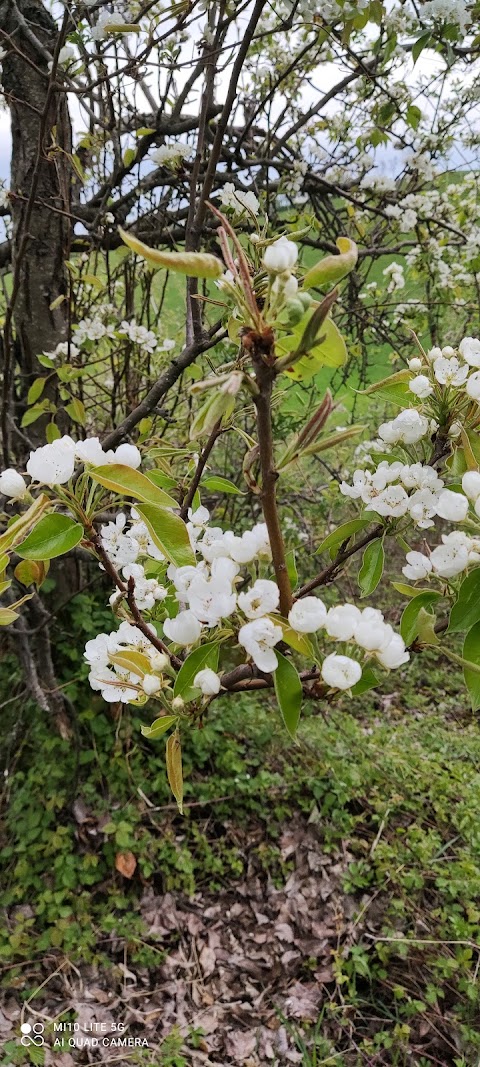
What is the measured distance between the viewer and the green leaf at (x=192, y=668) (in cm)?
58

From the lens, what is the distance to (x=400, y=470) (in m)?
0.75

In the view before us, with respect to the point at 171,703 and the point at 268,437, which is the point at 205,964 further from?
the point at 268,437

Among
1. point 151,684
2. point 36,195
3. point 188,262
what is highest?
point 36,195

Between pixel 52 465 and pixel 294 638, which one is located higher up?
pixel 52 465

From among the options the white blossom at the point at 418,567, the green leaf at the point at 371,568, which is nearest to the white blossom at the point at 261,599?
the white blossom at the point at 418,567

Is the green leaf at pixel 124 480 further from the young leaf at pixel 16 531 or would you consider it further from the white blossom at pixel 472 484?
the white blossom at pixel 472 484

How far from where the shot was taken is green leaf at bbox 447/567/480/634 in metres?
0.59

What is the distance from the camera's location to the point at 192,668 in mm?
583

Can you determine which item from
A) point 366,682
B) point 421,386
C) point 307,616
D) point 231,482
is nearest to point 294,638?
point 307,616

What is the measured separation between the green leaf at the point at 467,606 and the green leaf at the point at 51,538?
365 mm

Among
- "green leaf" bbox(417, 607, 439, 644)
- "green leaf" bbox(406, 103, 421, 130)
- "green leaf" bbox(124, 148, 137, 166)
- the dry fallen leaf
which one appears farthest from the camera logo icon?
"green leaf" bbox(406, 103, 421, 130)

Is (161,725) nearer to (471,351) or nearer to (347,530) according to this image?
(347,530)

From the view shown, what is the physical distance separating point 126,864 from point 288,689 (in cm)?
164

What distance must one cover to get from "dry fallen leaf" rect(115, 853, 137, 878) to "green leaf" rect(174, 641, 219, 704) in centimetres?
157
